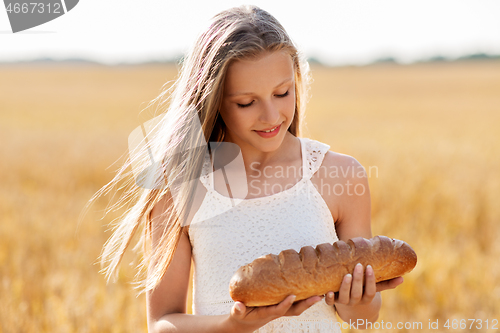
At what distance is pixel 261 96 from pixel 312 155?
41 cm

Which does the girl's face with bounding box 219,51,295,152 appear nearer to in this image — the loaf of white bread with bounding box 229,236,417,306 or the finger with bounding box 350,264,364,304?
the loaf of white bread with bounding box 229,236,417,306

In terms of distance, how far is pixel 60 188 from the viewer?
22.6ft

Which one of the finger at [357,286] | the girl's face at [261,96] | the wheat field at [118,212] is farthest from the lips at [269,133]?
the wheat field at [118,212]

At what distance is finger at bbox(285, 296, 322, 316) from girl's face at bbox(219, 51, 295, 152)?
0.61 meters

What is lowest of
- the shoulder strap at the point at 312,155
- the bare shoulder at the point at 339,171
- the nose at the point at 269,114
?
the bare shoulder at the point at 339,171

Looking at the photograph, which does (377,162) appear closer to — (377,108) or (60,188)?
(60,188)

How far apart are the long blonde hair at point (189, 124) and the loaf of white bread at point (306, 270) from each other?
42 centimetres

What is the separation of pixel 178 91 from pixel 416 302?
2618 mm

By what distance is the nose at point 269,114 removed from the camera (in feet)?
5.61

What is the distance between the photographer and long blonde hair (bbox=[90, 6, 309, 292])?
1.81m

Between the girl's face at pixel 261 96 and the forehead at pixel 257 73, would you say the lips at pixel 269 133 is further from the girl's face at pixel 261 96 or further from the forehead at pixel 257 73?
the forehead at pixel 257 73

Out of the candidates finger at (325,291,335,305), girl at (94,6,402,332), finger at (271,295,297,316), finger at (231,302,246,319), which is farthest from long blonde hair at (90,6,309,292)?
finger at (325,291,335,305)

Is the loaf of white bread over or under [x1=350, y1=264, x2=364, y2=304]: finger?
over

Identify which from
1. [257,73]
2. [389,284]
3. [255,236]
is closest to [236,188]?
[255,236]
